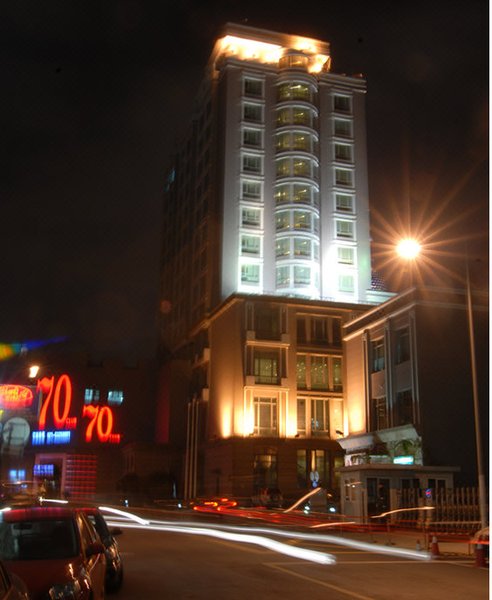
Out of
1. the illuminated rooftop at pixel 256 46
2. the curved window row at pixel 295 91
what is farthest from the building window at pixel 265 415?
the illuminated rooftop at pixel 256 46

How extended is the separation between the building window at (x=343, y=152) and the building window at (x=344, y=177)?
1399mm

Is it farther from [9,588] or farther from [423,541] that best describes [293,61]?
[9,588]

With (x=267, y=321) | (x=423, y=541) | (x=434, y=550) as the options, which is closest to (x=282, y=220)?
(x=267, y=321)

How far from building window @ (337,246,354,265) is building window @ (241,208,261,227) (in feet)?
27.8

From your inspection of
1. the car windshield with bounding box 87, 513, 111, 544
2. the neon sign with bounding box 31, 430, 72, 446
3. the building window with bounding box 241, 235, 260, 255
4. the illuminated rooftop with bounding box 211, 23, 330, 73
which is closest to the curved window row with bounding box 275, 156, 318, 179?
the building window with bounding box 241, 235, 260, 255

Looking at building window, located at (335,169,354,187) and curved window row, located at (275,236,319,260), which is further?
building window, located at (335,169,354,187)

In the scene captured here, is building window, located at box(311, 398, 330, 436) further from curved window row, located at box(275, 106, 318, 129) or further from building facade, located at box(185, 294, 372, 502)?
curved window row, located at box(275, 106, 318, 129)

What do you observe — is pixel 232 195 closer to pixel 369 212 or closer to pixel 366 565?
pixel 369 212

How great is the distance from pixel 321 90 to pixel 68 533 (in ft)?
236

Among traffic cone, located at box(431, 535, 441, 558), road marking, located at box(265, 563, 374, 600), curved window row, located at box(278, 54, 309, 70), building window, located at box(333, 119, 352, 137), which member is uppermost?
curved window row, located at box(278, 54, 309, 70)

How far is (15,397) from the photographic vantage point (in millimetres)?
42750

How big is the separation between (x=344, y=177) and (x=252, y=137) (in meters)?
10.3

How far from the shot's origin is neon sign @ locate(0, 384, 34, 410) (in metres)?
42.4

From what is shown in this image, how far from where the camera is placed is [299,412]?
57.6 metres
